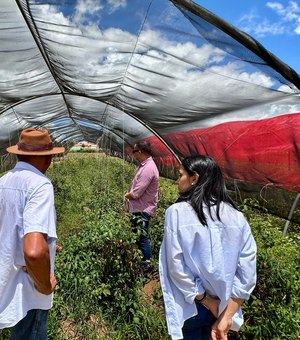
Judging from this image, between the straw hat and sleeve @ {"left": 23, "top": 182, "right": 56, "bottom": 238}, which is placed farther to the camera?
the straw hat

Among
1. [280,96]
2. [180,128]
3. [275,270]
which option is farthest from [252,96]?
[180,128]

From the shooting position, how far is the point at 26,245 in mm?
1678

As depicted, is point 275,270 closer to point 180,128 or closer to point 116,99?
point 180,128

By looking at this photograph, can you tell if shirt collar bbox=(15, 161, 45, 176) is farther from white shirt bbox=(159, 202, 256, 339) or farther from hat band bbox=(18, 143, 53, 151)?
white shirt bbox=(159, 202, 256, 339)

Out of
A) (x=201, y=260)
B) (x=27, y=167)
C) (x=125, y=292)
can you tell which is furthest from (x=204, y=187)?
(x=125, y=292)

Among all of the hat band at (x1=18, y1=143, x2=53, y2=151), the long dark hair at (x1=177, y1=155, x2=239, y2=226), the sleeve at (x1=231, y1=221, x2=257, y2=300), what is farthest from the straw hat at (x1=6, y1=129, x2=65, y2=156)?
the sleeve at (x1=231, y1=221, x2=257, y2=300)

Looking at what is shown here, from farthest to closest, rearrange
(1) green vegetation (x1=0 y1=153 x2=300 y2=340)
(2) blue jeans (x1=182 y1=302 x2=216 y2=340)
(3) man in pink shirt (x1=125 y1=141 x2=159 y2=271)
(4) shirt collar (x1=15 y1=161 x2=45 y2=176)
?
1. (3) man in pink shirt (x1=125 y1=141 x2=159 y2=271)
2. (1) green vegetation (x1=0 y1=153 x2=300 y2=340)
3. (4) shirt collar (x1=15 y1=161 x2=45 y2=176)
4. (2) blue jeans (x1=182 y1=302 x2=216 y2=340)

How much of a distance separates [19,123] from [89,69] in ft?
14.3

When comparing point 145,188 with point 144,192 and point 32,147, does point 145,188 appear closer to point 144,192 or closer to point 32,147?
point 144,192

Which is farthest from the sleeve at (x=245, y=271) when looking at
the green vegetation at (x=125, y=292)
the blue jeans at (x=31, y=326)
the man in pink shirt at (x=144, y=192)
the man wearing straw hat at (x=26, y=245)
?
the man in pink shirt at (x=144, y=192)

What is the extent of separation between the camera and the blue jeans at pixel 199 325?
1.74 meters

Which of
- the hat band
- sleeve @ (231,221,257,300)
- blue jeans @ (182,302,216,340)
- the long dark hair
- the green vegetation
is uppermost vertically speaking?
the hat band

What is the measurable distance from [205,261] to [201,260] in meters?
0.02

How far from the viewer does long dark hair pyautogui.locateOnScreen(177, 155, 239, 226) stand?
169cm
